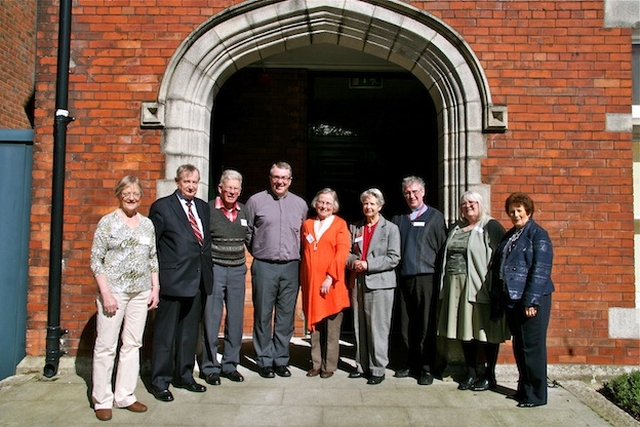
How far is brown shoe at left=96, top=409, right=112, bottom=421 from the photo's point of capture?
3.87 m

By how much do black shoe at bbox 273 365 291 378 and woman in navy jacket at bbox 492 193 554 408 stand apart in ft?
6.43

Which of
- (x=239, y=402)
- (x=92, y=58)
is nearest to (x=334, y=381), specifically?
(x=239, y=402)

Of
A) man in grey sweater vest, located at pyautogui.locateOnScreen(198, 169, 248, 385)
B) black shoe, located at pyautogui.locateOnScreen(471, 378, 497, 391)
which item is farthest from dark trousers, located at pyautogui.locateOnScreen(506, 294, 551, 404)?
man in grey sweater vest, located at pyautogui.locateOnScreen(198, 169, 248, 385)

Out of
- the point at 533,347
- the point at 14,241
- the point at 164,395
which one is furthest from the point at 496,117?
the point at 14,241

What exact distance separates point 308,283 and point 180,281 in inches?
46.2

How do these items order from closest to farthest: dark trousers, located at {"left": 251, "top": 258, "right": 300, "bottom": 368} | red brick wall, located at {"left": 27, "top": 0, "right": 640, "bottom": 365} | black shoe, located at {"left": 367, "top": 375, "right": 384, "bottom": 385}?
black shoe, located at {"left": 367, "top": 375, "right": 384, "bottom": 385}, dark trousers, located at {"left": 251, "top": 258, "right": 300, "bottom": 368}, red brick wall, located at {"left": 27, "top": 0, "right": 640, "bottom": 365}

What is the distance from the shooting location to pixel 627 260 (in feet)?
16.6

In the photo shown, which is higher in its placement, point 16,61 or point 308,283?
point 16,61

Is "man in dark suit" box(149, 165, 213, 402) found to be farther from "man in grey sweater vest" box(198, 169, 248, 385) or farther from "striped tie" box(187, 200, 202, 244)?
"man in grey sweater vest" box(198, 169, 248, 385)

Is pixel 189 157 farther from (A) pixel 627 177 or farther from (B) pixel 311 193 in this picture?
(A) pixel 627 177

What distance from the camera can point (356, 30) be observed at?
211 inches

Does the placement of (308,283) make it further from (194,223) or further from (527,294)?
(527,294)

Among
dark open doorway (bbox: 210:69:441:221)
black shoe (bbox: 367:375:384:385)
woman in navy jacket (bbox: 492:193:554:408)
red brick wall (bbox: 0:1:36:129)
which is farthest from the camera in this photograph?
red brick wall (bbox: 0:1:36:129)

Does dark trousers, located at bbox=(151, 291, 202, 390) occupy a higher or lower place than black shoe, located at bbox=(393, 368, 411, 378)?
higher
